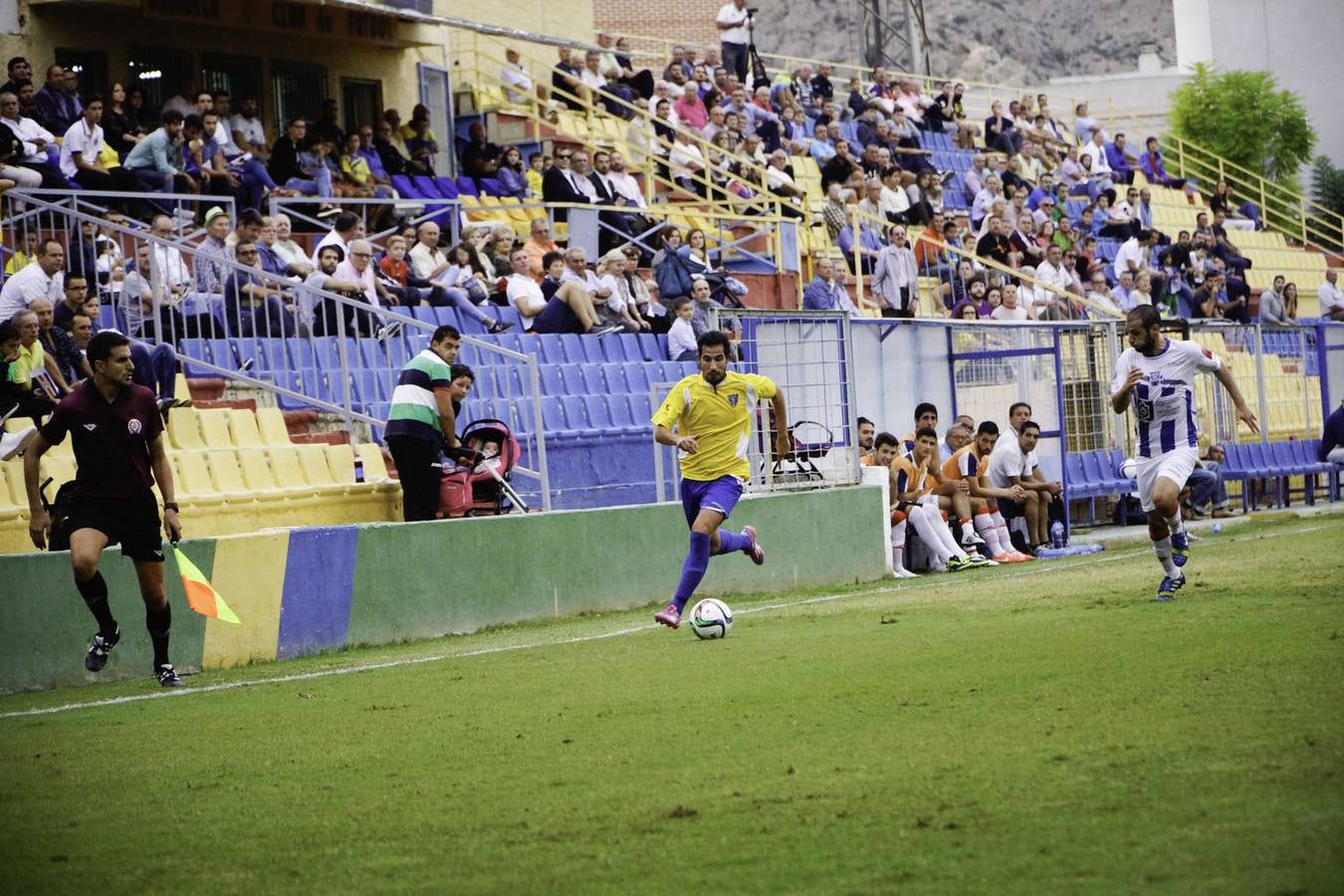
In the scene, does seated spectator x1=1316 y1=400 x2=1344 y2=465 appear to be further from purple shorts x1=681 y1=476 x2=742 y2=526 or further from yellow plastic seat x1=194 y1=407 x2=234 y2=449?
yellow plastic seat x1=194 y1=407 x2=234 y2=449

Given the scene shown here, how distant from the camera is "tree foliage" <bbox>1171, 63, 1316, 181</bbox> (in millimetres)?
54188

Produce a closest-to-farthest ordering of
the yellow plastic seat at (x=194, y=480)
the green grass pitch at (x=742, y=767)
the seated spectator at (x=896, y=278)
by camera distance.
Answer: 1. the green grass pitch at (x=742, y=767)
2. the yellow plastic seat at (x=194, y=480)
3. the seated spectator at (x=896, y=278)

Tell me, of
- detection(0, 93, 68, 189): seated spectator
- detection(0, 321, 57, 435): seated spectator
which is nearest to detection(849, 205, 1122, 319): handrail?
detection(0, 93, 68, 189): seated spectator

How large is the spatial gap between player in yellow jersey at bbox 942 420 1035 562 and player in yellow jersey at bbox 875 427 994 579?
552 millimetres

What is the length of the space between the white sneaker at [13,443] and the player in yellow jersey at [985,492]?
10005 millimetres

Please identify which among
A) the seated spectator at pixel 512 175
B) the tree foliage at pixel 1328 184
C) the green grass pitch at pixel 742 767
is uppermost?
the tree foliage at pixel 1328 184

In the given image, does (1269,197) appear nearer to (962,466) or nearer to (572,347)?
(962,466)

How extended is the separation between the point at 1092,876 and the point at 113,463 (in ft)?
26.9

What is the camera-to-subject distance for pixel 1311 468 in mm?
26828

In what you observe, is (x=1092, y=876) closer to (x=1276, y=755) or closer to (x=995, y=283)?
(x=1276, y=755)

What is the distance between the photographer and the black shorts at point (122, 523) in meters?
11.9

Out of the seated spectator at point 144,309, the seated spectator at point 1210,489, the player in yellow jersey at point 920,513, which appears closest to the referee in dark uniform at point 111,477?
the seated spectator at point 144,309

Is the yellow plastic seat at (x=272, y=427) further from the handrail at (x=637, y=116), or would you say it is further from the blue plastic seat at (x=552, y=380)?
the handrail at (x=637, y=116)

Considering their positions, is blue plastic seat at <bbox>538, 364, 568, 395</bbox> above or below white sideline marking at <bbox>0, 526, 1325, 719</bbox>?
above
